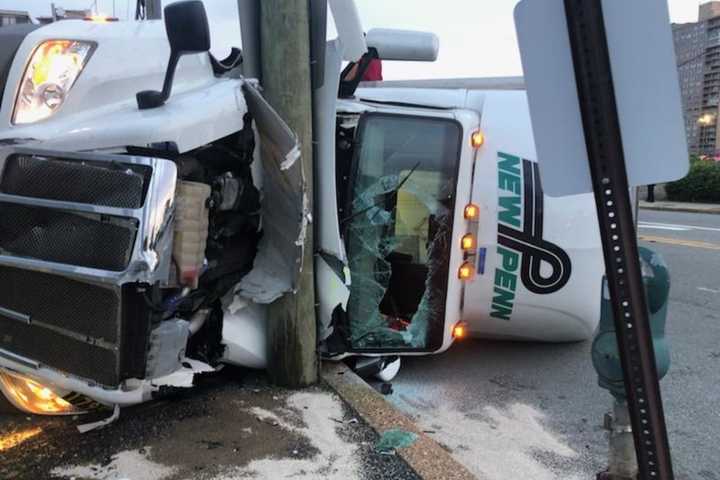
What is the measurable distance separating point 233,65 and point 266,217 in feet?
3.06

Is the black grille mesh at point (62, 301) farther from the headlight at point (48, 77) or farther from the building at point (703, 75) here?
the building at point (703, 75)

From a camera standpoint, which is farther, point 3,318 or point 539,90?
point 3,318

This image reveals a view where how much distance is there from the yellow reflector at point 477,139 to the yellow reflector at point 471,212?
0.42 metres

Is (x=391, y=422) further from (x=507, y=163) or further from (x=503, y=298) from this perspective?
(x=507, y=163)

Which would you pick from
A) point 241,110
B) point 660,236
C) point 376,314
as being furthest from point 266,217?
point 660,236

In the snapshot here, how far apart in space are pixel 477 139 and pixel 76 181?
2696 mm

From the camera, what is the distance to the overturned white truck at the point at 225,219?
236 centimetres

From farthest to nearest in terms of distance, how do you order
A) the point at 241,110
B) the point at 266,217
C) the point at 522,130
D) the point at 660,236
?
1. the point at 660,236
2. the point at 522,130
3. the point at 266,217
4. the point at 241,110

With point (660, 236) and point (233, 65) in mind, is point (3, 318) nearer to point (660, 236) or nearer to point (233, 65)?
point (233, 65)

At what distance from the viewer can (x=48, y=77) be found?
2752 millimetres

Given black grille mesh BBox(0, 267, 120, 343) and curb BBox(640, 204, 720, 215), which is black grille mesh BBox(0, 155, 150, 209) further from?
curb BBox(640, 204, 720, 215)

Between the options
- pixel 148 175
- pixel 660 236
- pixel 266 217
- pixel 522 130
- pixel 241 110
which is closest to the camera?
pixel 148 175

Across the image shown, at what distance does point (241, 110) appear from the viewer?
3.00m

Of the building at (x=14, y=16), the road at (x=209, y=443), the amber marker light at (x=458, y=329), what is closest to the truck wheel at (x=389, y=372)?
the amber marker light at (x=458, y=329)
